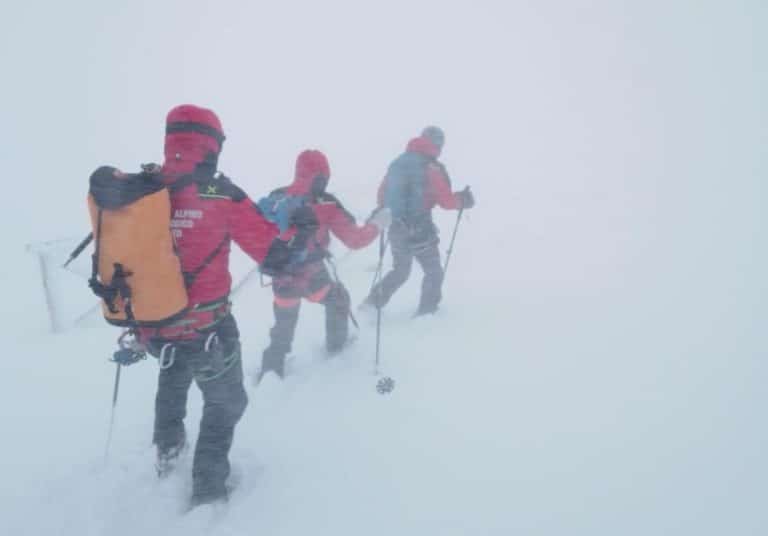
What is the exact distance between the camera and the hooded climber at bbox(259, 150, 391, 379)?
374 centimetres

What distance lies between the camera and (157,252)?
2.34 meters

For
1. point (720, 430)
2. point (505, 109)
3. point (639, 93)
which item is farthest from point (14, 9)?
point (639, 93)

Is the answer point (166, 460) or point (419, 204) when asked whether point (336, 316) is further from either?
point (166, 460)

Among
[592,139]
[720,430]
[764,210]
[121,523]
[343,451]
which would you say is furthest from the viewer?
[592,139]

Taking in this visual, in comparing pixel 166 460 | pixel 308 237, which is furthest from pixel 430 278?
pixel 166 460

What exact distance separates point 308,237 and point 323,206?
51cm

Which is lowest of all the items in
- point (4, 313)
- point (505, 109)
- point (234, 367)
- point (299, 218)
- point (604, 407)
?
point (4, 313)

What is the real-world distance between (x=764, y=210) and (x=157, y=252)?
51.6ft

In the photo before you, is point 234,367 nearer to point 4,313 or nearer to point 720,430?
point 720,430

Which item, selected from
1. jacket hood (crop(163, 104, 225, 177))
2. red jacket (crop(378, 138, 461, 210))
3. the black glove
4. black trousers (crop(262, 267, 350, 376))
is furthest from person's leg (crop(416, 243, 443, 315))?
jacket hood (crop(163, 104, 225, 177))

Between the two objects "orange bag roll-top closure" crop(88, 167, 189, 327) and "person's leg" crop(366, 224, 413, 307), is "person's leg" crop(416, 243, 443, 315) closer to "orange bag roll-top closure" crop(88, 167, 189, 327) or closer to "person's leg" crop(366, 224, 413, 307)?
"person's leg" crop(366, 224, 413, 307)

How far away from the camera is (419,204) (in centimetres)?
544

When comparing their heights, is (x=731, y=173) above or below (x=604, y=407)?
above

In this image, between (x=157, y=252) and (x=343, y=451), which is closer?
(x=157, y=252)
